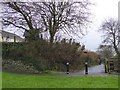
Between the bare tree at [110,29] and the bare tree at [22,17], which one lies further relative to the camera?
the bare tree at [110,29]

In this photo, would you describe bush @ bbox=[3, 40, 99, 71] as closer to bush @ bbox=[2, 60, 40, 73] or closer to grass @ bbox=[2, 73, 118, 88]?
bush @ bbox=[2, 60, 40, 73]

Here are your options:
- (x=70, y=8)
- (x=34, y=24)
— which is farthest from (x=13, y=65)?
(x=70, y=8)

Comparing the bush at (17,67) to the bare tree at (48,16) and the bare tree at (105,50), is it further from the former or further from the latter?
the bare tree at (105,50)

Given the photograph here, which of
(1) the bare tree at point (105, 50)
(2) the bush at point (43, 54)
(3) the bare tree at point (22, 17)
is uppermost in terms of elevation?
(3) the bare tree at point (22, 17)


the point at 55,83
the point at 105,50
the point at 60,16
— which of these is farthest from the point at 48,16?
the point at 105,50

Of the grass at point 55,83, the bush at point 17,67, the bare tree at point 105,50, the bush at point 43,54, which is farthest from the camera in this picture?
the bare tree at point 105,50

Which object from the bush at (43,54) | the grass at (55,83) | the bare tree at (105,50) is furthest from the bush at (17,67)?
the bare tree at (105,50)

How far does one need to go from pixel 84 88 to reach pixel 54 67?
14214mm

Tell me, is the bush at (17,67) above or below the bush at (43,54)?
below

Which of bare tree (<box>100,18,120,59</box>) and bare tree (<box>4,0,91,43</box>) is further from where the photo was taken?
bare tree (<box>100,18,120,59</box>)

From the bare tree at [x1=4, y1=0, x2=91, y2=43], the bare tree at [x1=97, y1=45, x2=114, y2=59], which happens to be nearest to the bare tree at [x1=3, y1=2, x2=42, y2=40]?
the bare tree at [x1=4, y1=0, x2=91, y2=43]

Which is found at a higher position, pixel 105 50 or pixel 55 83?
pixel 55 83

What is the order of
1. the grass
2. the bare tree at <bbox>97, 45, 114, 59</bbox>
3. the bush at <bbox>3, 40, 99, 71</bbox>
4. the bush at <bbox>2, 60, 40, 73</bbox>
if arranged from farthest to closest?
the bare tree at <bbox>97, 45, 114, 59</bbox> → the bush at <bbox>3, 40, 99, 71</bbox> → the bush at <bbox>2, 60, 40, 73</bbox> → the grass

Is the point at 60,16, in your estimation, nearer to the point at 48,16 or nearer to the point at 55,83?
the point at 48,16
